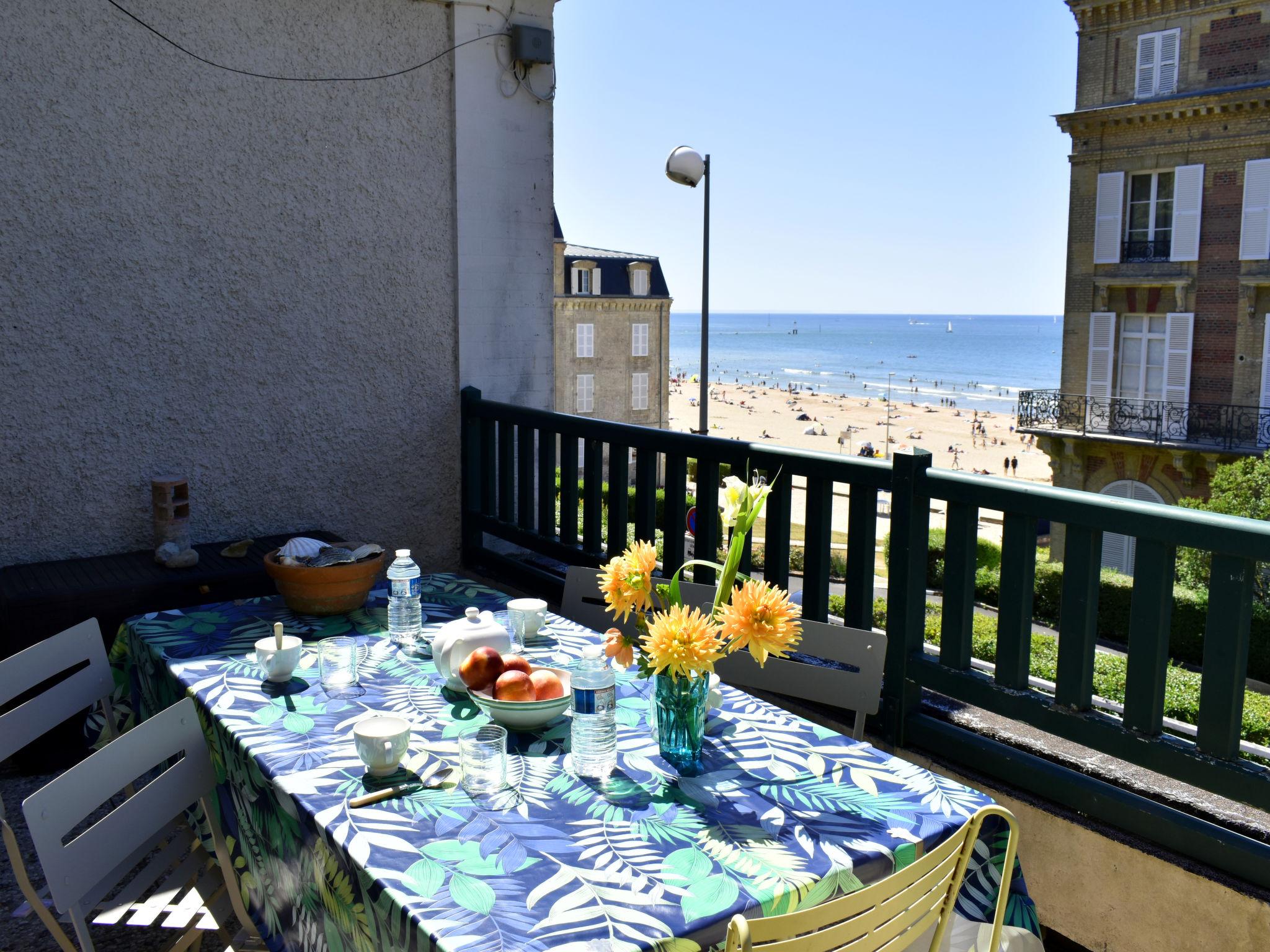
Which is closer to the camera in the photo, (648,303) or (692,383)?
(648,303)

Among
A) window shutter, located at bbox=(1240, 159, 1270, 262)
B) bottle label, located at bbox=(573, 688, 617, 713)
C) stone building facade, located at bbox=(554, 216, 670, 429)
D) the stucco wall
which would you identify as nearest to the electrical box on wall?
the stucco wall

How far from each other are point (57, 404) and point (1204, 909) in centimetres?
401

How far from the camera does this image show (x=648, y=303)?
41.2 meters

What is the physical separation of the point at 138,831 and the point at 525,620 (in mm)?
1001

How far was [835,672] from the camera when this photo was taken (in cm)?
234

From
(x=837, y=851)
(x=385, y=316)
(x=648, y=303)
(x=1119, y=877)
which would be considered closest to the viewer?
(x=837, y=851)

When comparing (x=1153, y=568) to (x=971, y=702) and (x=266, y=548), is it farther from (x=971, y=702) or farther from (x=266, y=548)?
(x=266, y=548)

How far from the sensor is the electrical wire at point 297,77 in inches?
155

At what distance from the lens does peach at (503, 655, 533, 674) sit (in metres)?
2.02

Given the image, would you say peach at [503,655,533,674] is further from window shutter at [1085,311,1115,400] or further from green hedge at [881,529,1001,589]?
window shutter at [1085,311,1115,400]

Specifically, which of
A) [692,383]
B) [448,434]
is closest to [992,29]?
[692,383]

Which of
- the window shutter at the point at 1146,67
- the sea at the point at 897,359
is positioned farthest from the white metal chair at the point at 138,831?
the sea at the point at 897,359

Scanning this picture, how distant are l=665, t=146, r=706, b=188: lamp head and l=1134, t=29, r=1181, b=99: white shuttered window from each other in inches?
616

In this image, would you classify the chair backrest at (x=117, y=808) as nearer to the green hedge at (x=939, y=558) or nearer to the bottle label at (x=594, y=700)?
the bottle label at (x=594, y=700)
